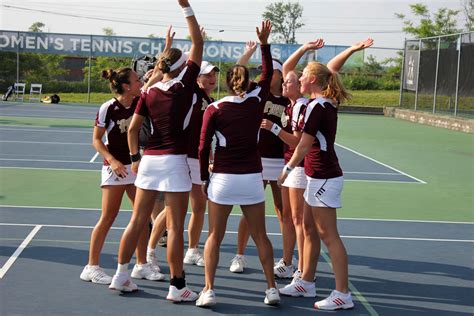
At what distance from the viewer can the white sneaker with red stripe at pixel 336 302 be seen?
20.6 ft

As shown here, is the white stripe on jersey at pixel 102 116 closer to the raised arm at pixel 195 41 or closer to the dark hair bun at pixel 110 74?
the dark hair bun at pixel 110 74

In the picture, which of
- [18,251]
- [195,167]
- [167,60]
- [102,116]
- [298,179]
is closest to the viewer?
[167,60]

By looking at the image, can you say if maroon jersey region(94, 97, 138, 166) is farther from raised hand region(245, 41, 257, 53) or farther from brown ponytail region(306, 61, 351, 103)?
brown ponytail region(306, 61, 351, 103)

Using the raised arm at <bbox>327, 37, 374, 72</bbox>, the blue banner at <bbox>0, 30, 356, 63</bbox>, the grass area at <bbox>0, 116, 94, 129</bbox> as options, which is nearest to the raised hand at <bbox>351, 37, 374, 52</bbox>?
the raised arm at <bbox>327, 37, 374, 72</bbox>

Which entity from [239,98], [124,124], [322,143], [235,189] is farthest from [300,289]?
[124,124]

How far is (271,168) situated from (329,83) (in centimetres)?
138

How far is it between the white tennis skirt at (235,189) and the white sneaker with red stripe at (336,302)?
987mm

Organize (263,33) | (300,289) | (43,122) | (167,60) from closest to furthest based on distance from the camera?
(167,60) < (263,33) < (300,289) < (43,122)

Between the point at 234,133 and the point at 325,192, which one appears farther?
the point at 325,192

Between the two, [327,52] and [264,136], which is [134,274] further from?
[327,52]

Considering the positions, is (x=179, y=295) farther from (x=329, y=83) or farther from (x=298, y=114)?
(x=329, y=83)

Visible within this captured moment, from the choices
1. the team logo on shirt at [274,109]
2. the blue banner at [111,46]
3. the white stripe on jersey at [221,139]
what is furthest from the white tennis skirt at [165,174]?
the blue banner at [111,46]

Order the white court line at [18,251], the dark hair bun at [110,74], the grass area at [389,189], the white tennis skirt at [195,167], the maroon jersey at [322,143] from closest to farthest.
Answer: the maroon jersey at [322,143], the dark hair bun at [110,74], the white court line at [18,251], the white tennis skirt at [195,167], the grass area at [389,189]

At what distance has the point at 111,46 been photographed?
3562 cm
